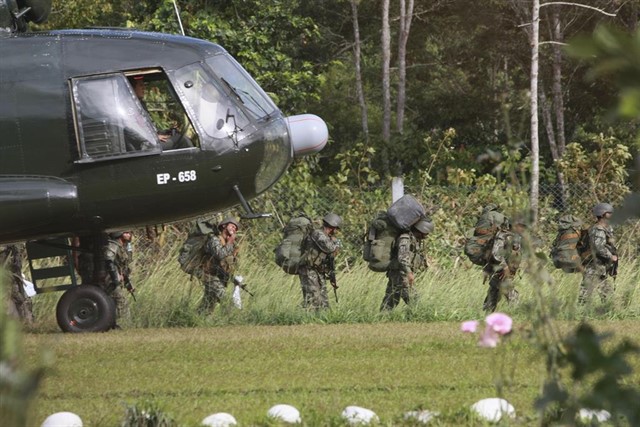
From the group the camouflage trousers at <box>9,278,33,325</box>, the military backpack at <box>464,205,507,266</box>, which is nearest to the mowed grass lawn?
the camouflage trousers at <box>9,278,33,325</box>

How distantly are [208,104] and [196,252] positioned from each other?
3519 millimetres

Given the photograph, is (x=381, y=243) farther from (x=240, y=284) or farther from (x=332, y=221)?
(x=240, y=284)

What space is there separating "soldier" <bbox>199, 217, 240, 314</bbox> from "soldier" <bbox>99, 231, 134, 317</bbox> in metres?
0.93

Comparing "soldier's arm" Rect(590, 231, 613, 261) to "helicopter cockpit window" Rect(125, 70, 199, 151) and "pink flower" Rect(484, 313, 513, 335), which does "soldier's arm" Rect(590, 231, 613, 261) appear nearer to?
"helicopter cockpit window" Rect(125, 70, 199, 151)

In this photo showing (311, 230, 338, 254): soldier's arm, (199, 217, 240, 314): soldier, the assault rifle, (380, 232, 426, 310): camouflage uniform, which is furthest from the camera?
the assault rifle

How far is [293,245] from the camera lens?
16.8 meters

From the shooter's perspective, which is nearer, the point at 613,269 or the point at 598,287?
the point at 598,287

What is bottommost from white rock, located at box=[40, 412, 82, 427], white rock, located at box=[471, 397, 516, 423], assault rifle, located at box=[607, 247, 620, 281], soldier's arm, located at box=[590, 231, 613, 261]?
assault rifle, located at box=[607, 247, 620, 281]

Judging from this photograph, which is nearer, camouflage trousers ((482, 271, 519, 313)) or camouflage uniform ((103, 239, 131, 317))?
camouflage uniform ((103, 239, 131, 317))

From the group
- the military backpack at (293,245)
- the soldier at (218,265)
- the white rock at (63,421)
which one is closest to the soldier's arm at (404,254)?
the military backpack at (293,245)

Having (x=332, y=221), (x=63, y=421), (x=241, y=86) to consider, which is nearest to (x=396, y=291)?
(x=332, y=221)

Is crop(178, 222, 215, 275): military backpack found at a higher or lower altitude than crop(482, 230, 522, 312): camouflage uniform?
higher

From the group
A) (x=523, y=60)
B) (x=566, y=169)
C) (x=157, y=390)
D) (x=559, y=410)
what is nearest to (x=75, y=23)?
(x=566, y=169)

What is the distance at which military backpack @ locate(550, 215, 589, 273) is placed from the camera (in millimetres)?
17000
